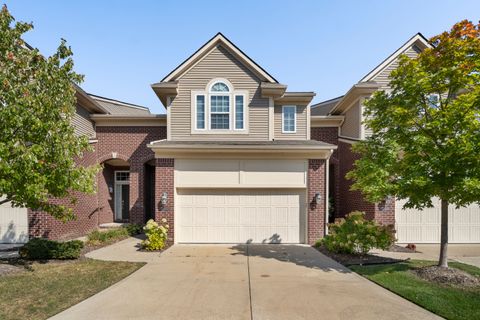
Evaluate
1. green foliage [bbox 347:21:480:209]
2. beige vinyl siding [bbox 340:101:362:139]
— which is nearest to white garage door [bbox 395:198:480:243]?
beige vinyl siding [bbox 340:101:362:139]

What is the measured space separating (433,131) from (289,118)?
732 centimetres

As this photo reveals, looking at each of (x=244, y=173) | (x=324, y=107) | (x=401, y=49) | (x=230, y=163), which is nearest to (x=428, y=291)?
(x=244, y=173)

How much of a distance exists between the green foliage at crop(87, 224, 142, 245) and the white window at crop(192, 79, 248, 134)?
5418 millimetres

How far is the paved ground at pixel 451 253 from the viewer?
30.3 ft

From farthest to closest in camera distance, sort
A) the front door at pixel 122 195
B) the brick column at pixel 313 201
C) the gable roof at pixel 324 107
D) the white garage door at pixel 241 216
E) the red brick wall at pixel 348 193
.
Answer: the gable roof at pixel 324 107 → the front door at pixel 122 195 → the red brick wall at pixel 348 193 → the white garage door at pixel 241 216 → the brick column at pixel 313 201

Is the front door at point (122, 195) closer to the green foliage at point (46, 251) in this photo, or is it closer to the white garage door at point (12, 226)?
the white garage door at point (12, 226)

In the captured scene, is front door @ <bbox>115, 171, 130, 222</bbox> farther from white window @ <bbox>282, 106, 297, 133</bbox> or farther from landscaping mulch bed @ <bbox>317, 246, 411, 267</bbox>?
landscaping mulch bed @ <bbox>317, 246, 411, 267</bbox>

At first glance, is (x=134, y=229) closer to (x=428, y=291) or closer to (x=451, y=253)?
(x=428, y=291)

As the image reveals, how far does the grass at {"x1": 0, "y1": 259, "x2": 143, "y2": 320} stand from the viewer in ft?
17.0

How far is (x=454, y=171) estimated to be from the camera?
6566mm


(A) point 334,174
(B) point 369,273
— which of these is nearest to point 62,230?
(B) point 369,273

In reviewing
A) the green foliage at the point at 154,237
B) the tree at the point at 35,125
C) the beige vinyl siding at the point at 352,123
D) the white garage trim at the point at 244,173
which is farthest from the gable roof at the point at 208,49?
the green foliage at the point at 154,237

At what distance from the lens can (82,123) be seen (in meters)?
13.3

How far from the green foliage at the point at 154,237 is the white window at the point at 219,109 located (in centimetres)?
475
